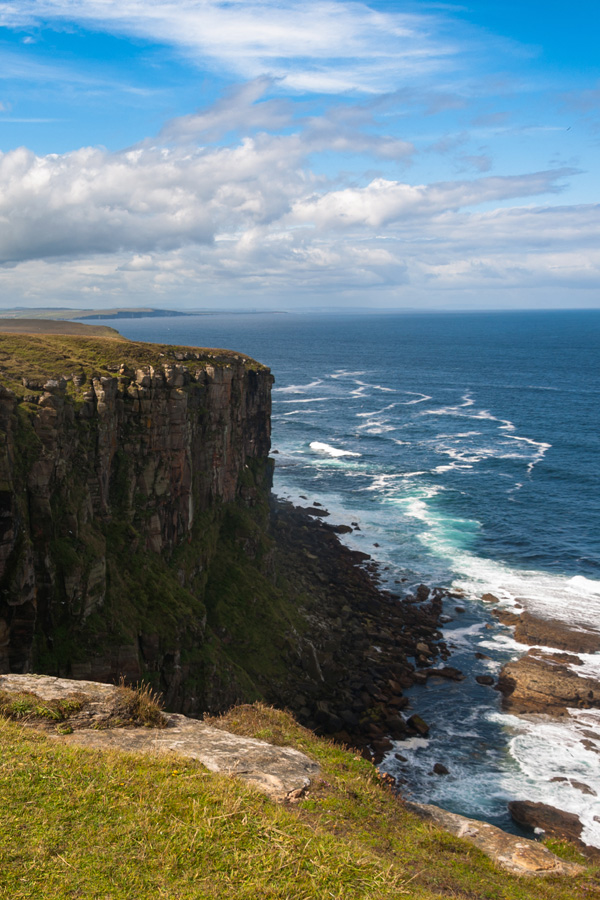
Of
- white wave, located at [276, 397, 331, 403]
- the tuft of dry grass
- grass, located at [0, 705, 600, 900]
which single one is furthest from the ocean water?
the tuft of dry grass

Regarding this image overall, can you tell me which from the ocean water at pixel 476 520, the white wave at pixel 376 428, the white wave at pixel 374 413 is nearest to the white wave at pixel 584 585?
the ocean water at pixel 476 520

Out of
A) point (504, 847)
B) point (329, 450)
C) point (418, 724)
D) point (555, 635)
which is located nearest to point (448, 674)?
point (418, 724)

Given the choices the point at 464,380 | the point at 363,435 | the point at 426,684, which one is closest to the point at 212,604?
the point at 426,684

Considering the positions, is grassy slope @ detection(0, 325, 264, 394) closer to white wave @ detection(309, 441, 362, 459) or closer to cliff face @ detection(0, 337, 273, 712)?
cliff face @ detection(0, 337, 273, 712)

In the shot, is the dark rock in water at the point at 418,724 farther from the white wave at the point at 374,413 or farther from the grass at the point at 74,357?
the white wave at the point at 374,413

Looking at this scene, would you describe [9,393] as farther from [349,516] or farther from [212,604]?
[349,516]
